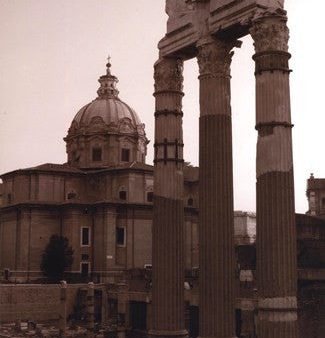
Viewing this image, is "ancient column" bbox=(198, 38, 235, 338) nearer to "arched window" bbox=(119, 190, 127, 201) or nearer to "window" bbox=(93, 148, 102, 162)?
"arched window" bbox=(119, 190, 127, 201)

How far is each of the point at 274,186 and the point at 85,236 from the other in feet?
136

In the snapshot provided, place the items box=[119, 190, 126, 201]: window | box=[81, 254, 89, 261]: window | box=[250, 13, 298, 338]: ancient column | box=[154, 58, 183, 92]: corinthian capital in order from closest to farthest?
box=[250, 13, 298, 338]: ancient column < box=[154, 58, 183, 92]: corinthian capital < box=[81, 254, 89, 261]: window < box=[119, 190, 126, 201]: window

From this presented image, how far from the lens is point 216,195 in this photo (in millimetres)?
14953

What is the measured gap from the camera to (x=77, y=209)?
53.6 metres

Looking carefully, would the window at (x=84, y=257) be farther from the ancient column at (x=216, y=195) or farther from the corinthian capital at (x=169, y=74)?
the ancient column at (x=216, y=195)

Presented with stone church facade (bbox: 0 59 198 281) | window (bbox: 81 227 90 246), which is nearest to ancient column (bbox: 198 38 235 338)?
stone church facade (bbox: 0 59 198 281)

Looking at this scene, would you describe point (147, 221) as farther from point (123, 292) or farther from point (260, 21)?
point (260, 21)

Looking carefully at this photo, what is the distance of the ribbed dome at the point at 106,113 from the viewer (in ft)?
199

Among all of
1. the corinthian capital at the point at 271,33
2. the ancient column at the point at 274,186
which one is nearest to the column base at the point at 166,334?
the ancient column at the point at 274,186

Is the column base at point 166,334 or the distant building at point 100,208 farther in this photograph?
the distant building at point 100,208

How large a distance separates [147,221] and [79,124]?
13200 millimetres

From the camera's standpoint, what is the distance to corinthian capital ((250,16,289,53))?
13.7m

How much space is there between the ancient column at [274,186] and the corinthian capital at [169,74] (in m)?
3.34

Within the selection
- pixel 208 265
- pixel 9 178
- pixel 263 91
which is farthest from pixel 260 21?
pixel 9 178
